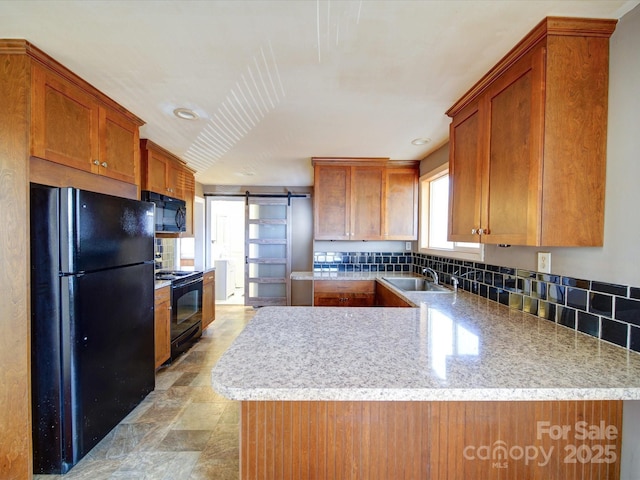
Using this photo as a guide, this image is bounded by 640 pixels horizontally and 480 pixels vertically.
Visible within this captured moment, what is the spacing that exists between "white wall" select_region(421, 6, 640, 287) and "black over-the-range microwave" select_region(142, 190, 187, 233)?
3.05 m

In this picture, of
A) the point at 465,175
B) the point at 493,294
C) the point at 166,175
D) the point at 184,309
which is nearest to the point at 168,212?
the point at 166,175

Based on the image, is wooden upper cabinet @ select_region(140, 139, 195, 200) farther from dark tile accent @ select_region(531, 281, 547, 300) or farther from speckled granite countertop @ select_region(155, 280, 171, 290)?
dark tile accent @ select_region(531, 281, 547, 300)

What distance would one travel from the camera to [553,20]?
3.56 ft

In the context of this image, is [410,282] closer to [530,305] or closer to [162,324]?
[530,305]

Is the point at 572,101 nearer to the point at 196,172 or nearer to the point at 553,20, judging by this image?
the point at 553,20

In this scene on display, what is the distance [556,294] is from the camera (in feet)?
4.49

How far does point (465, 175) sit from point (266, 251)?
3911 mm

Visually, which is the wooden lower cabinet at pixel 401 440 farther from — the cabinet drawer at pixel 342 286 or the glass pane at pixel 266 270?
the glass pane at pixel 266 270

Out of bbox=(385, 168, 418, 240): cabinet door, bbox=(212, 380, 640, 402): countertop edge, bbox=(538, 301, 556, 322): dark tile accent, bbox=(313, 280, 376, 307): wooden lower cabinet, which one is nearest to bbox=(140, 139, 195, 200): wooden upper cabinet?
bbox=(313, 280, 376, 307): wooden lower cabinet

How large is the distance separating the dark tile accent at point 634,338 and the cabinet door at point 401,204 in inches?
86.0

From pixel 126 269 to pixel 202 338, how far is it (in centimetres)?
203

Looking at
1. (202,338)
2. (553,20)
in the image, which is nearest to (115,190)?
(202,338)

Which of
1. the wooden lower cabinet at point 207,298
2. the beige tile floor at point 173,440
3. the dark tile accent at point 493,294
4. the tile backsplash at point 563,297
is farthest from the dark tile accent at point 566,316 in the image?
Result: the wooden lower cabinet at point 207,298

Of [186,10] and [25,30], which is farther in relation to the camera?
[25,30]
